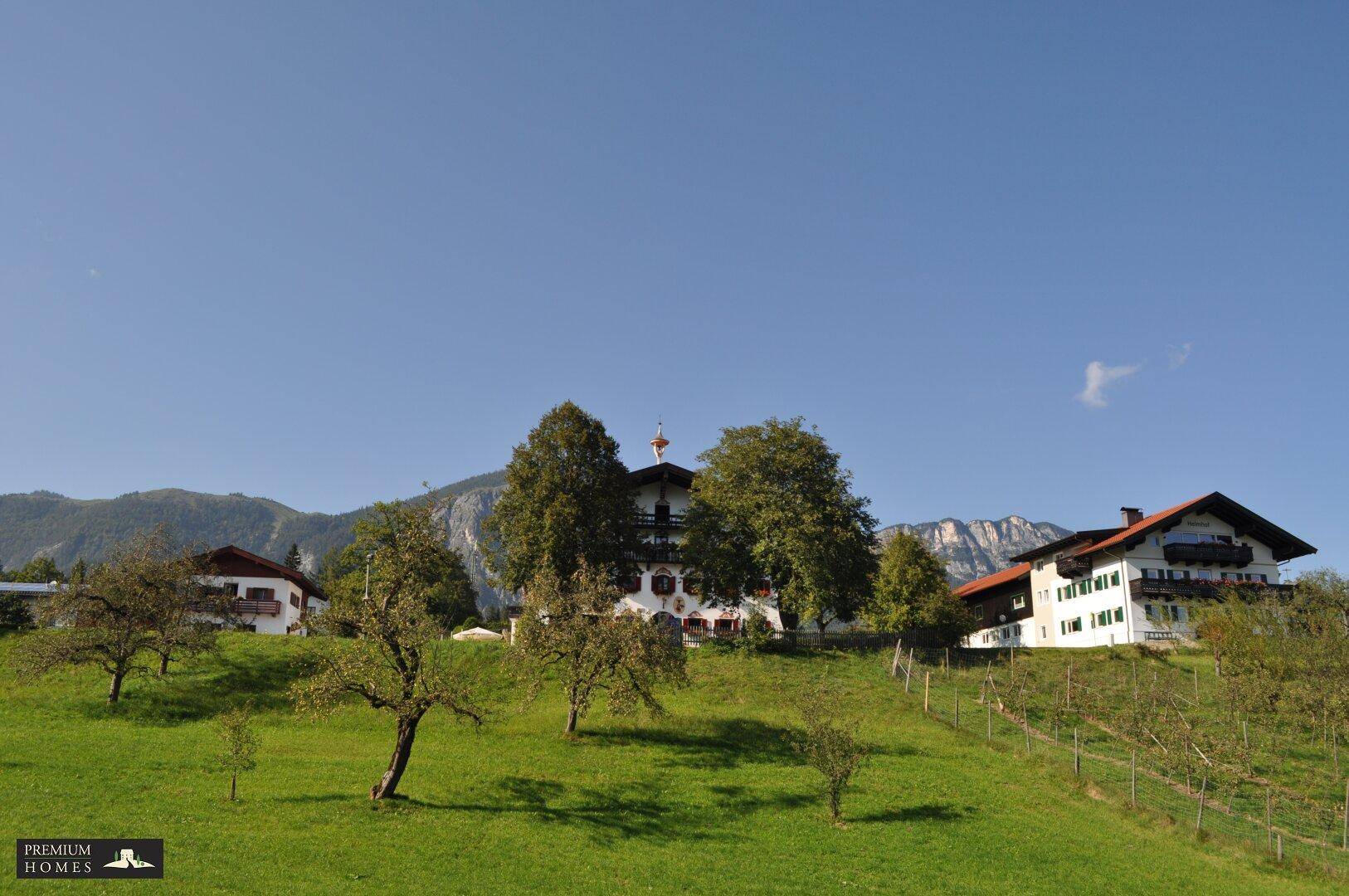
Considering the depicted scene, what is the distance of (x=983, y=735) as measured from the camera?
46688mm

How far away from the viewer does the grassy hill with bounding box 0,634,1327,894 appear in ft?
88.7

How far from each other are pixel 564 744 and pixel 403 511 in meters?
13.5

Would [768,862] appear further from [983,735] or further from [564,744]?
[983,735]

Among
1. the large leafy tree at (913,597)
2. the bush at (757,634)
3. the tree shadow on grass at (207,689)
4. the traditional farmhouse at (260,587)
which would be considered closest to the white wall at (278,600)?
the traditional farmhouse at (260,587)

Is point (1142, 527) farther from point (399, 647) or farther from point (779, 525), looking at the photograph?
point (399, 647)

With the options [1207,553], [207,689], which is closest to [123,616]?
[207,689]

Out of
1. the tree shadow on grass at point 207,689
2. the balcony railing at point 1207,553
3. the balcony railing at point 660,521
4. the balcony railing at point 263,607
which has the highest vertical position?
the balcony railing at point 660,521

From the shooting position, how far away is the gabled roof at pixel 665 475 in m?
78.0

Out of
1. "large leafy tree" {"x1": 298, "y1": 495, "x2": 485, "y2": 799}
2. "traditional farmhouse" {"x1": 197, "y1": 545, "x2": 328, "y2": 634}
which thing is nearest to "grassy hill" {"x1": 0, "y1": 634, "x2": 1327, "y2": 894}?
"large leafy tree" {"x1": 298, "y1": 495, "x2": 485, "y2": 799}

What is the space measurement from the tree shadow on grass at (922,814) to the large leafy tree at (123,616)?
35.6 m

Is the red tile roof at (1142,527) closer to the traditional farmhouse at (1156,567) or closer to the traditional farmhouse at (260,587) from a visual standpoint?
the traditional farmhouse at (1156,567)

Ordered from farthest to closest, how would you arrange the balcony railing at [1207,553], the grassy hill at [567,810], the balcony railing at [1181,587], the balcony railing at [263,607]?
the balcony railing at [263,607] → the balcony railing at [1207,553] → the balcony railing at [1181,587] → the grassy hill at [567,810]

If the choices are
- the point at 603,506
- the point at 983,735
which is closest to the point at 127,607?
the point at 603,506

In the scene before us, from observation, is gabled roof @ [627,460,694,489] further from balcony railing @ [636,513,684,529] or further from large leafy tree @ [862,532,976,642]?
large leafy tree @ [862,532,976,642]
